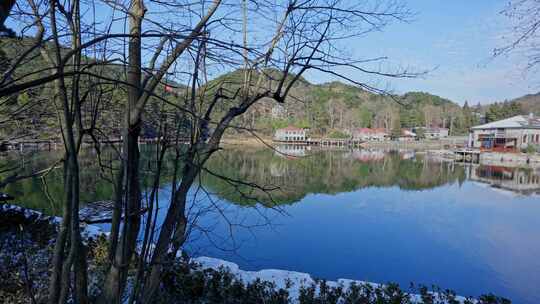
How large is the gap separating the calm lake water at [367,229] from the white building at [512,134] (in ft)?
62.3

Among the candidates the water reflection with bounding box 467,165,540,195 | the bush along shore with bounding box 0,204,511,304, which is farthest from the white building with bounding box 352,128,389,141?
the bush along shore with bounding box 0,204,511,304

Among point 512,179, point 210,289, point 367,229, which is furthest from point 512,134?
point 210,289

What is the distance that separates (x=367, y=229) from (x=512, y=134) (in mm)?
30041

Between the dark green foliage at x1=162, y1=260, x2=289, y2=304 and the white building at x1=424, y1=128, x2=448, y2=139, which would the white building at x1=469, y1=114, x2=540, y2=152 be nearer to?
the white building at x1=424, y1=128, x2=448, y2=139

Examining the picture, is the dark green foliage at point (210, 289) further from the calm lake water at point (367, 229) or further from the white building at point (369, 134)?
the white building at point (369, 134)

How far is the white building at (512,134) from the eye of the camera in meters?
29.9

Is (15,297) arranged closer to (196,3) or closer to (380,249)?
(196,3)

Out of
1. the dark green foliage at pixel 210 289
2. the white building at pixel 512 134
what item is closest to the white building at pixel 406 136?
the white building at pixel 512 134

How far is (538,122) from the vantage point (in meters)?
30.4

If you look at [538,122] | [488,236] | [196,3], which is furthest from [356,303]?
[538,122]

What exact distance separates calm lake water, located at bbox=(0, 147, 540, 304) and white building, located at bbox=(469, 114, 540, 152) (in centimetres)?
1900

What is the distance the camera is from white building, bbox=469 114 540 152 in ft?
98.2

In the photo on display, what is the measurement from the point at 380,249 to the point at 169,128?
721cm

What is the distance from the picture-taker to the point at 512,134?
30.8m
